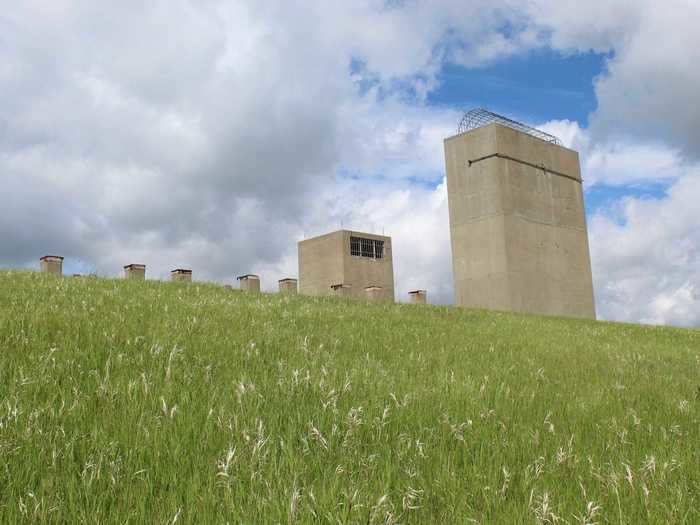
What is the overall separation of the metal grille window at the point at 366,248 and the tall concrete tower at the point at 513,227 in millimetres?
27948

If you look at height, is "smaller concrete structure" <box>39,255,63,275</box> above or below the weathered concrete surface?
below

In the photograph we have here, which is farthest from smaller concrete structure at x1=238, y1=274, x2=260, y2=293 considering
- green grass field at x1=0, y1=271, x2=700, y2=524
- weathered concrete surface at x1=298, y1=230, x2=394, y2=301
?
green grass field at x1=0, y1=271, x2=700, y2=524

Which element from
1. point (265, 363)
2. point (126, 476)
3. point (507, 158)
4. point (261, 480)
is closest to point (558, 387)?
point (265, 363)

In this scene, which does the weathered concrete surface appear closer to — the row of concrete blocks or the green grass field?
the row of concrete blocks

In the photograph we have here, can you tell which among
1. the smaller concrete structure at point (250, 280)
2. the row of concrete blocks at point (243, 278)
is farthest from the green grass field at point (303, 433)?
the smaller concrete structure at point (250, 280)

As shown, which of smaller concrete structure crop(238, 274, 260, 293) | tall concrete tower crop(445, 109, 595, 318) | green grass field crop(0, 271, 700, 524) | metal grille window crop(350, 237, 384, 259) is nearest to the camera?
green grass field crop(0, 271, 700, 524)

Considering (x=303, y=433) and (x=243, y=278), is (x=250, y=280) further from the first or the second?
(x=303, y=433)

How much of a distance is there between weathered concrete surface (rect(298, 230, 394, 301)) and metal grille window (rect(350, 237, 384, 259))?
500 millimetres

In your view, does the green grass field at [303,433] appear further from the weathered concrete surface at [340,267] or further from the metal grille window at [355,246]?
the metal grille window at [355,246]

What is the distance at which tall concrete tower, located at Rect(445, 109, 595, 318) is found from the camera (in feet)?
152

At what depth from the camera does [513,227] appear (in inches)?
1844

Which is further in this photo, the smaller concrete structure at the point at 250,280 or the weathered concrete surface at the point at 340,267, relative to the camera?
the weathered concrete surface at the point at 340,267

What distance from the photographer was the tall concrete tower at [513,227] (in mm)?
46406

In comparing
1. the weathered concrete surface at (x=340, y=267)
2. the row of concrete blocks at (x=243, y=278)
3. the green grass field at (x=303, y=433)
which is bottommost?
the green grass field at (x=303, y=433)
